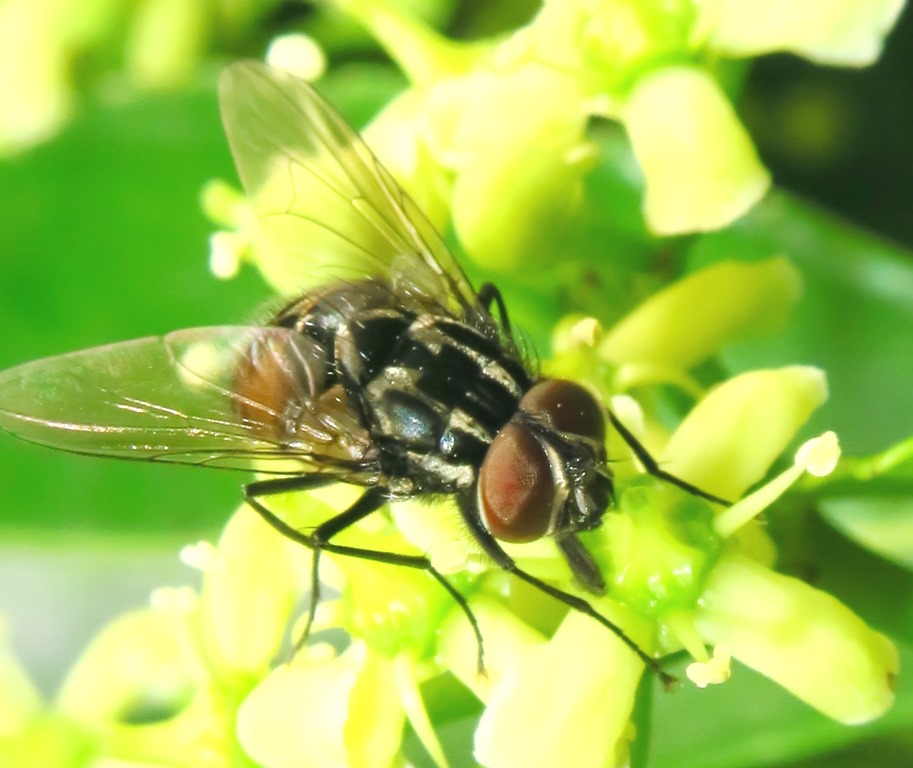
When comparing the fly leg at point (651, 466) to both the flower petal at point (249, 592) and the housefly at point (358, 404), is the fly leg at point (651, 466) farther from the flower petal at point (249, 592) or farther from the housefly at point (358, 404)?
the flower petal at point (249, 592)

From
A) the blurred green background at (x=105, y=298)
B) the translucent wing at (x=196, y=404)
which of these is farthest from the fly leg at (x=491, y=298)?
the blurred green background at (x=105, y=298)

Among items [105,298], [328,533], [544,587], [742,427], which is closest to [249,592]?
[328,533]

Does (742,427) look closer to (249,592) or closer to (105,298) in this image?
(249,592)

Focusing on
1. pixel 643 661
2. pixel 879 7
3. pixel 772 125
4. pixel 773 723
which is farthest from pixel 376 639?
pixel 772 125

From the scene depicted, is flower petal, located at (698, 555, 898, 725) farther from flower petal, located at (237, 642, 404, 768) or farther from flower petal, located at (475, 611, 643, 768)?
flower petal, located at (237, 642, 404, 768)

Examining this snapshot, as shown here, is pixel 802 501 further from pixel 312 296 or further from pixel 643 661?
pixel 312 296

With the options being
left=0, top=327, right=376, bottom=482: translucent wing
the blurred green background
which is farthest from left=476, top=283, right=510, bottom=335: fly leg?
the blurred green background
